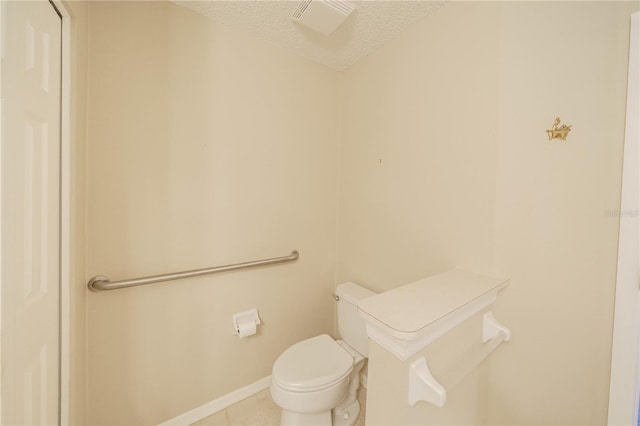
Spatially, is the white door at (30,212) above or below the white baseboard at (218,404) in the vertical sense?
above

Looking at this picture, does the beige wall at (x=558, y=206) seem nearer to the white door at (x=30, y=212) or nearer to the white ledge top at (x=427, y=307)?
the white ledge top at (x=427, y=307)

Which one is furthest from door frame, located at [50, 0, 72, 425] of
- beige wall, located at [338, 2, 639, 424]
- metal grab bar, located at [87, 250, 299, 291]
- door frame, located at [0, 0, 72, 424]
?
beige wall, located at [338, 2, 639, 424]

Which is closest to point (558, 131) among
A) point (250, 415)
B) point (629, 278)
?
point (629, 278)

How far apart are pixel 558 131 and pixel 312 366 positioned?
5.16 feet

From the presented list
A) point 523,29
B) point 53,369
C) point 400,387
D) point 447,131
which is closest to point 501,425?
point 400,387

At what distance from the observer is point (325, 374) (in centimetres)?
118

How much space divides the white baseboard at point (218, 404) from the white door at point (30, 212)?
672 mm

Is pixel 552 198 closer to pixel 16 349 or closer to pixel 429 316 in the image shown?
pixel 429 316

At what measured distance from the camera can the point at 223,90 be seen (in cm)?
132

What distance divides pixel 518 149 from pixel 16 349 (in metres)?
1.75

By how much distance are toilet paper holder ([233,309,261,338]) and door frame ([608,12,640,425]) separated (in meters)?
1.74

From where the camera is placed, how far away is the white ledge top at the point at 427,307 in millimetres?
656

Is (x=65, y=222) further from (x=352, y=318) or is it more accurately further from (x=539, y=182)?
(x=539, y=182)

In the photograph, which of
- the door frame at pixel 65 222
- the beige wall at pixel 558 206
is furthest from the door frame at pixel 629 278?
the door frame at pixel 65 222
